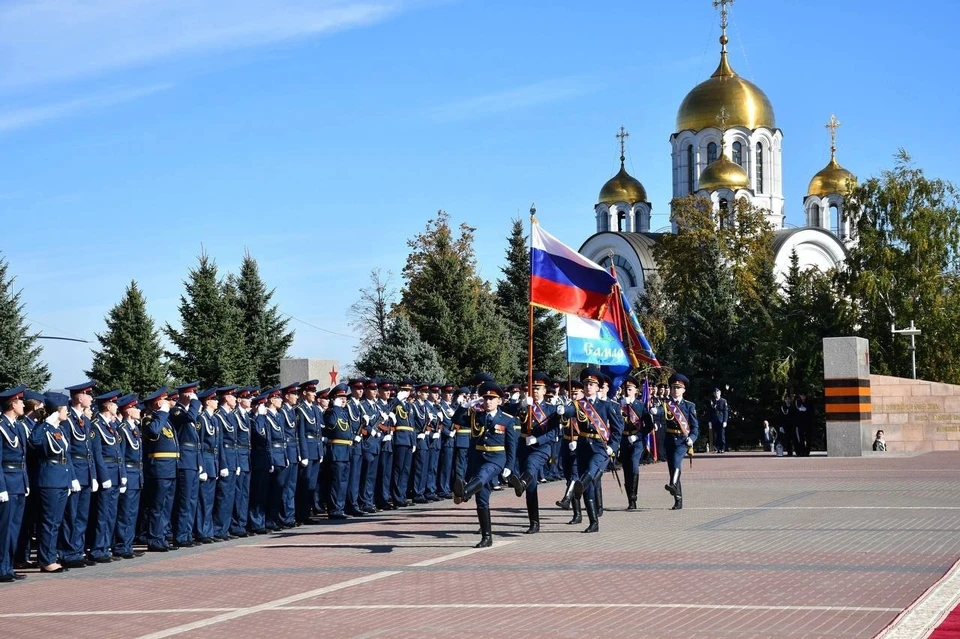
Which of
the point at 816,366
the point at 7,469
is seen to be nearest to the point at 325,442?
the point at 7,469

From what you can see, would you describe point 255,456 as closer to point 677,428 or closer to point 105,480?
point 105,480

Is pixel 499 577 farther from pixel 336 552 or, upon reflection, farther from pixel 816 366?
pixel 816 366

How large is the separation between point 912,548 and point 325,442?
856 centimetres

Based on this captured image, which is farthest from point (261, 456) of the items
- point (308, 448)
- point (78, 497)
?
point (78, 497)

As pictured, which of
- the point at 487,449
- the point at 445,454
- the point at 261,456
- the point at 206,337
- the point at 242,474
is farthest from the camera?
the point at 206,337

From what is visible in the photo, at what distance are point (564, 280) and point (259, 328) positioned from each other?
924 inches

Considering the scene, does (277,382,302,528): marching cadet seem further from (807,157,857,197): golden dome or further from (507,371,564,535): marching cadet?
(807,157,857,197): golden dome

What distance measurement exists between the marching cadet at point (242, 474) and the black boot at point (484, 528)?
3.71 metres

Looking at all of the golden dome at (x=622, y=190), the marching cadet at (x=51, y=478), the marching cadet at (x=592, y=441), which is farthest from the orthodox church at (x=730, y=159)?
the marching cadet at (x=51, y=478)

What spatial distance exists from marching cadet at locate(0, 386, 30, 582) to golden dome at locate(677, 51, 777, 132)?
76.7 m

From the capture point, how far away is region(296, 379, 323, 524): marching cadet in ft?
56.6

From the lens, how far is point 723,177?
80.4 m

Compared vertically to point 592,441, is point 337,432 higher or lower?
higher

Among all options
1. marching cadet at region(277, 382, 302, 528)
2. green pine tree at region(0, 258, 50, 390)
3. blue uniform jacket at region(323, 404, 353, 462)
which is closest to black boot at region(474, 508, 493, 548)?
marching cadet at region(277, 382, 302, 528)
